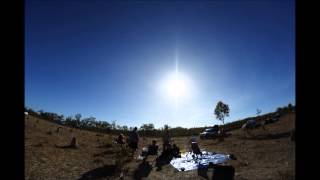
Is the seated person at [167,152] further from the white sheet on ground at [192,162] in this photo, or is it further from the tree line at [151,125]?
the tree line at [151,125]

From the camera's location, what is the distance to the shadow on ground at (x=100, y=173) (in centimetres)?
1158

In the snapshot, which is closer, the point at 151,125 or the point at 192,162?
the point at 192,162

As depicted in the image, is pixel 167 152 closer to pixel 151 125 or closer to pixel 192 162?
pixel 192 162

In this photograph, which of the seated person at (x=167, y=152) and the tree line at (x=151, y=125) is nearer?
the seated person at (x=167, y=152)

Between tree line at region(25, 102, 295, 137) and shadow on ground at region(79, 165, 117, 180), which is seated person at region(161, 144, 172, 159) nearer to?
shadow on ground at region(79, 165, 117, 180)

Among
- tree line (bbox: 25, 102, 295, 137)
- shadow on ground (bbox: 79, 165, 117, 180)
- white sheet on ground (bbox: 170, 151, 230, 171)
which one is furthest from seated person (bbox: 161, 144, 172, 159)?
tree line (bbox: 25, 102, 295, 137)

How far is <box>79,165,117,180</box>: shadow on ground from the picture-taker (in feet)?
38.0

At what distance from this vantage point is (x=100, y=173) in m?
12.1

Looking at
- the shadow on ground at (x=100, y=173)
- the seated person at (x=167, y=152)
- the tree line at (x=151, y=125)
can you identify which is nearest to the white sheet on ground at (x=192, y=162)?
the seated person at (x=167, y=152)

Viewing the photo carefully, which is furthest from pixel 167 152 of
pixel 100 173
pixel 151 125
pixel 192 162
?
pixel 151 125

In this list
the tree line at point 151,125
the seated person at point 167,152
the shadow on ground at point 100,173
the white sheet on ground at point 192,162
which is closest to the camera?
the shadow on ground at point 100,173

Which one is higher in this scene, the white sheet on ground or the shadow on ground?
the white sheet on ground
